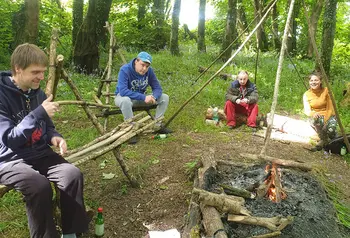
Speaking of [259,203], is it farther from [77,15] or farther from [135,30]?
[135,30]

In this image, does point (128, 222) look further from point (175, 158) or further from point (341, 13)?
point (341, 13)

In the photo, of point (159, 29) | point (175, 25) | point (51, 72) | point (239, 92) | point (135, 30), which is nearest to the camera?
point (51, 72)

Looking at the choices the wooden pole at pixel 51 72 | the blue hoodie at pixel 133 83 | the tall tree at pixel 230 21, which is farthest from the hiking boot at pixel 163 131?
the tall tree at pixel 230 21

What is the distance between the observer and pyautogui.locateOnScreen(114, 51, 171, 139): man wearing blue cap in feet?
17.4

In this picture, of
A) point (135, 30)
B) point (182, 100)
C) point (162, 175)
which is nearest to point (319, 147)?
point (162, 175)

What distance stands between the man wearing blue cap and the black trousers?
2.65 meters

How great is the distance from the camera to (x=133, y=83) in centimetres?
559

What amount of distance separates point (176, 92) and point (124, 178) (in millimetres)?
4252

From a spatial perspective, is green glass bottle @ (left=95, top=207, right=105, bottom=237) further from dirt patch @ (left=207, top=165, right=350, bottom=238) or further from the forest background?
dirt patch @ (left=207, top=165, right=350, bottom=238)

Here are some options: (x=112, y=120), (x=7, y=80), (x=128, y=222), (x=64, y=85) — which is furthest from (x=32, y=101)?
(x=64, y=85)

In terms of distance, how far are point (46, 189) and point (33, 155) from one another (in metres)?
0.43

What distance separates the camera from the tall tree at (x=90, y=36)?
8.54 metres

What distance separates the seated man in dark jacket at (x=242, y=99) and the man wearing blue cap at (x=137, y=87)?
141 centimetres

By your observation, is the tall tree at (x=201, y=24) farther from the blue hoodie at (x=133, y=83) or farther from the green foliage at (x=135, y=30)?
the blue hoodie at (x=133, y=83)
